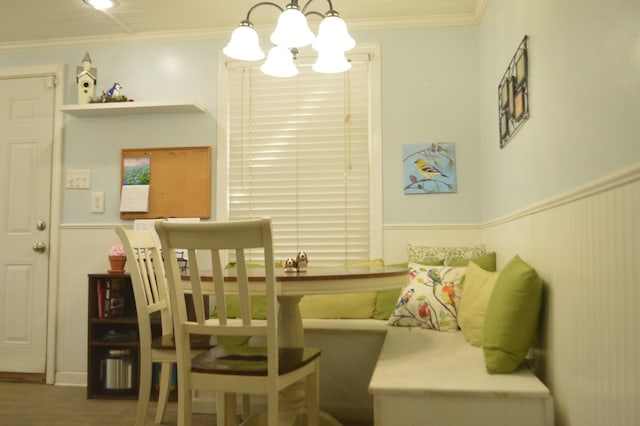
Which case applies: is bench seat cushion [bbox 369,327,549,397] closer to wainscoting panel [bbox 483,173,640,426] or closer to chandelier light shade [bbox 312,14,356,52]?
wainscoting panel [bbox 483,173,640,426]

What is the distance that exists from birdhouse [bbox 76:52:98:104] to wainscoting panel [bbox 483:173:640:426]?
3.24 meters

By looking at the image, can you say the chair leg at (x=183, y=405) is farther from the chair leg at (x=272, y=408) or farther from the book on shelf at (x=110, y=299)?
the book on shelf at (x=110, y=299)

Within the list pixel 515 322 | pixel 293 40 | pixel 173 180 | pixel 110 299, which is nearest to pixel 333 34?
pixel 293 40

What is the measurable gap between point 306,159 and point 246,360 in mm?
2048

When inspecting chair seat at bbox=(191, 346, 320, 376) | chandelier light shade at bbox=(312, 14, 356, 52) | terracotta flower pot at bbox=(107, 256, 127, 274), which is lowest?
chair seat at bbox=(191, 346, 320, 376)

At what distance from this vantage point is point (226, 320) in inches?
70.9

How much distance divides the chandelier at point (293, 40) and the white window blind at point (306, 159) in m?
0.99

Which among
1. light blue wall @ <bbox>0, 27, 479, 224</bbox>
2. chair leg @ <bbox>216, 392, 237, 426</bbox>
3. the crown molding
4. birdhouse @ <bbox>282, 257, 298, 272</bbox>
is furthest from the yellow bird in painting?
chair leg @ <bbox>216, 392, 237, 426</bbox>

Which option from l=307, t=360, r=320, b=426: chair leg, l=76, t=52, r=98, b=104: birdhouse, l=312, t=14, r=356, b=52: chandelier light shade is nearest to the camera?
l=307, t=360, r=320, b=426: chair leg

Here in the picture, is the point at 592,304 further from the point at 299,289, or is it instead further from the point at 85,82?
the point at 85,82

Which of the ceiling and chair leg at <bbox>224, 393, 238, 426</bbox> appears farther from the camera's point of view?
the ceiling

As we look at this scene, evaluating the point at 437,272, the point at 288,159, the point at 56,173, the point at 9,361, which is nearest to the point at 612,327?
the point at 437,272

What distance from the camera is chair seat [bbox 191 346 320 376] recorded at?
1.79 meters

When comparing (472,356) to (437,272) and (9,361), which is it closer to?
(437,272)
